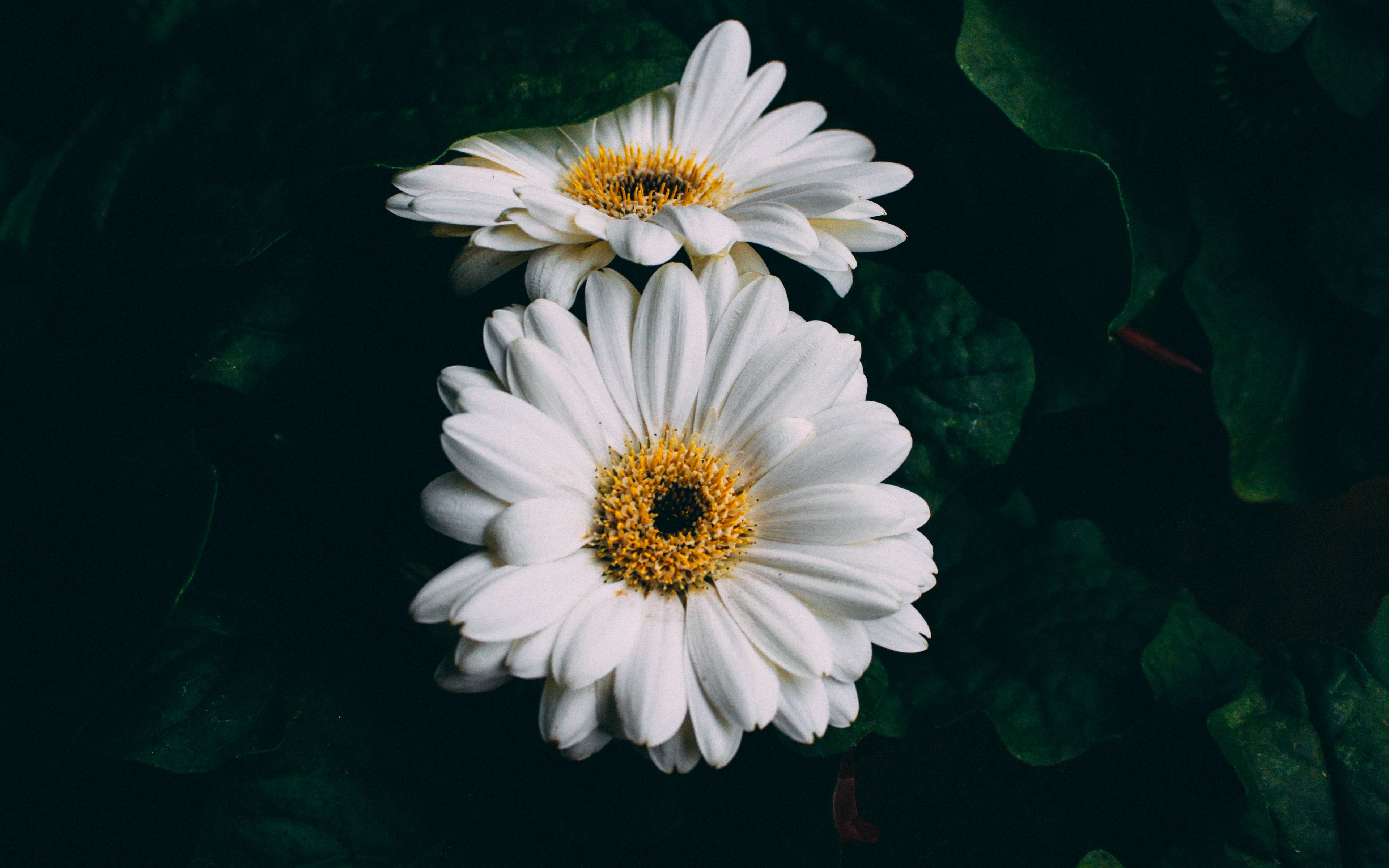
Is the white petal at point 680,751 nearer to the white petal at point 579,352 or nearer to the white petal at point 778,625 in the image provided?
the white petal at point 778,625

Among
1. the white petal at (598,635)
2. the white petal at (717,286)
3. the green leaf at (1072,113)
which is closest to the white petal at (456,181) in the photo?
the white petal at (717,286)

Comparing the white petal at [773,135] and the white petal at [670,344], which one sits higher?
the white petal at [773,135]

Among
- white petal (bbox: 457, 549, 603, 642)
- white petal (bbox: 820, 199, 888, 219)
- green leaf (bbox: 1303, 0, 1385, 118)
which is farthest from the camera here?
green leaf (bbox: 1303, 0, 1385, 118)

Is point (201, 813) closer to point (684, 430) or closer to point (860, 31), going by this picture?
point (684, 430)

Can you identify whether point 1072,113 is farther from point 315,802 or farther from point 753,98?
point 315,802

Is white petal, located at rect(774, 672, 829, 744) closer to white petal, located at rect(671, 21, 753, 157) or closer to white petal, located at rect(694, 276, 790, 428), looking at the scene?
white petal, located at rect(694, 276, 790, 428)

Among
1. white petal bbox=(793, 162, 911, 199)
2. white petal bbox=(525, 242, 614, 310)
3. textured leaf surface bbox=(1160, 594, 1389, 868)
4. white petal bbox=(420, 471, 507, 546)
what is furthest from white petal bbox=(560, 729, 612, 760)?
textured leaf surface bbox=(1160, 594, 1389, 868)
